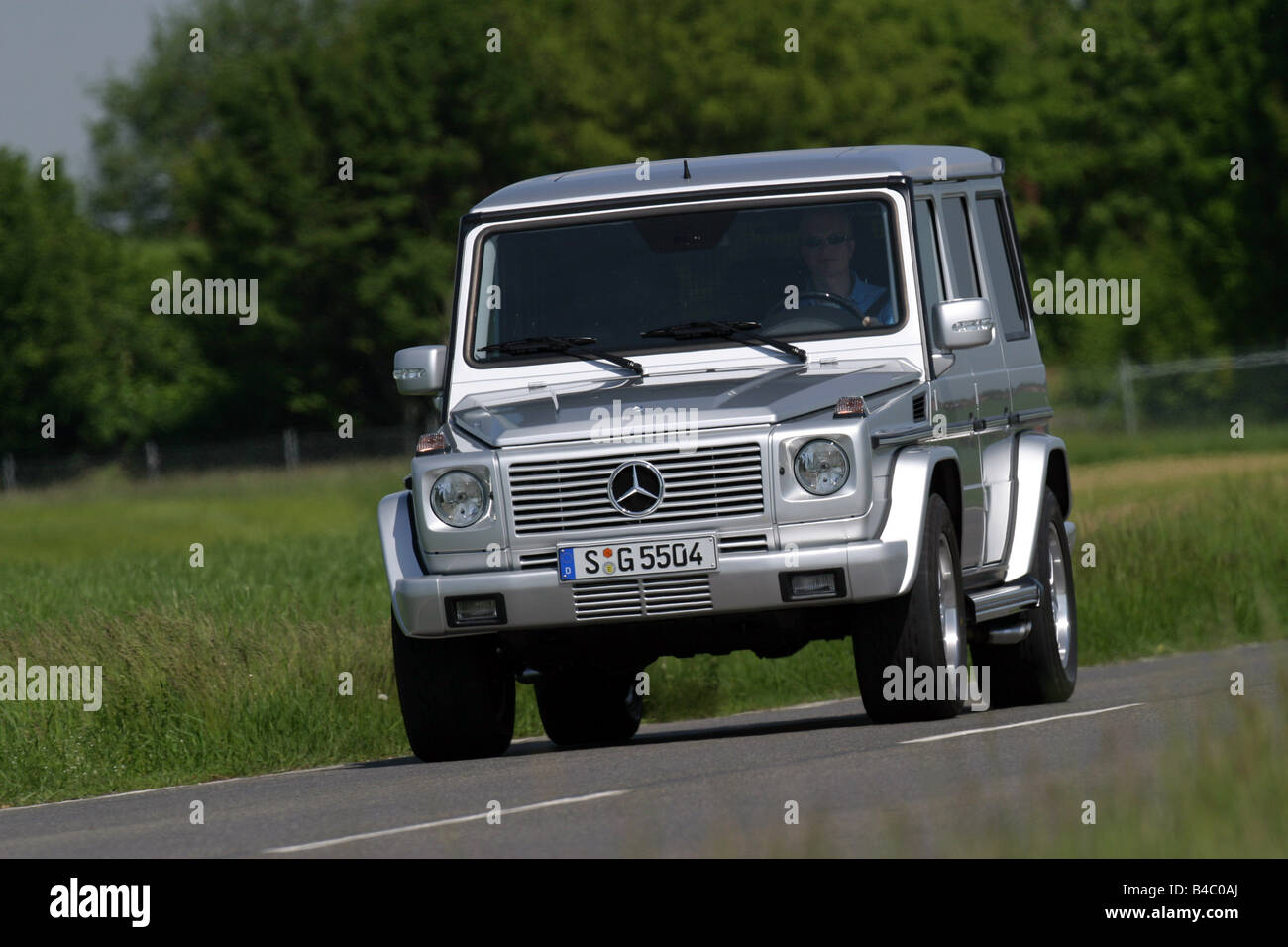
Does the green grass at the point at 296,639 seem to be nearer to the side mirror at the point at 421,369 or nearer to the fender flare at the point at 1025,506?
the fender flare at the point at 1025,506

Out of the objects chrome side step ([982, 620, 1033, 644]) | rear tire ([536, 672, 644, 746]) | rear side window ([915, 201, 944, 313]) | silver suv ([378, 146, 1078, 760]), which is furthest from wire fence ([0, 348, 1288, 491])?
rear side window ([915, 201, 944, 313])

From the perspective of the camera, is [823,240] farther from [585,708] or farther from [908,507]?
[585,708]

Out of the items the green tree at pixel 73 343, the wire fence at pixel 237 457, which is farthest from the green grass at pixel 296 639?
the green tree at pixel 73 343

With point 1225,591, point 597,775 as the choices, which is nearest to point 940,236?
point 597,775

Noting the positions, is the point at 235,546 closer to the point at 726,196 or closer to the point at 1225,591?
the point at 1225,591

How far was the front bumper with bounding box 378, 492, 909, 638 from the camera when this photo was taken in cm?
1072

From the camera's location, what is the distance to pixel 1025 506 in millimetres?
12977

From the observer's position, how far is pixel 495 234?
12336 mm

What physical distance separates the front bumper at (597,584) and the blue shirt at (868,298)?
1.45 meters

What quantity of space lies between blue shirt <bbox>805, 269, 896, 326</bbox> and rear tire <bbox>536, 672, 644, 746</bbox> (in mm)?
2579

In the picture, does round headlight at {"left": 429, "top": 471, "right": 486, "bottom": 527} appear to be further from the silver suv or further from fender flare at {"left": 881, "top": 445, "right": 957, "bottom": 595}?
fender flare at {"left": 881, "top": 445, "right": 957, "bottom": 595}

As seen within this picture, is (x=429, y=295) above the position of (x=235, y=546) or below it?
above

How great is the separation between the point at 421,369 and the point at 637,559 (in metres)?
1.69
